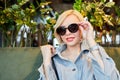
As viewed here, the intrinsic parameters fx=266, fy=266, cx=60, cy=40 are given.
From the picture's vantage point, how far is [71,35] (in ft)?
5.47

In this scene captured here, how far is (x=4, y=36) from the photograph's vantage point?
2.49 meters

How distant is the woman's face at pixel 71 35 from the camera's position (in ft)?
5.48

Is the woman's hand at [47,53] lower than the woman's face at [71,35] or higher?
lower

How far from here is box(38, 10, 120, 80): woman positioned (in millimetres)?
1614

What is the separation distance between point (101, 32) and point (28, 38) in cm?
69

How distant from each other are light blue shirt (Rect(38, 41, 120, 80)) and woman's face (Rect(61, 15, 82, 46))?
0.08 m

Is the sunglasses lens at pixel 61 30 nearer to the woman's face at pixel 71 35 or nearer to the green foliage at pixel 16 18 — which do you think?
the woman's face at pixel 71 35

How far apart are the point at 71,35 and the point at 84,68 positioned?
226mm

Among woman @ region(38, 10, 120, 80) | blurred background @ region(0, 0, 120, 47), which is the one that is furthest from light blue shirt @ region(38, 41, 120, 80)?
blurred background @ region(0, 0, 120, 47)

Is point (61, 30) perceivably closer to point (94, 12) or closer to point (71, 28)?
point (71, 28)

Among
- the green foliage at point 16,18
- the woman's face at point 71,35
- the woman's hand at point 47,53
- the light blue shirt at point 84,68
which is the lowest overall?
the light blue shirt at point 84,68

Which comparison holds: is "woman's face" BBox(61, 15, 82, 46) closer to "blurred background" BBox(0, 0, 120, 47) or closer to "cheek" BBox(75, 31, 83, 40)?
"cheek" BBox(75, 31, 83, 40)

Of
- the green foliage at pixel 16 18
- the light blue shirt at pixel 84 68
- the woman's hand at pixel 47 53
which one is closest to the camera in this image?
the light blue shirt at pixel 84 68

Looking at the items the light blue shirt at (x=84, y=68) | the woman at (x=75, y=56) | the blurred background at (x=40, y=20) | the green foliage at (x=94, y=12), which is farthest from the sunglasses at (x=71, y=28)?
the green foliage at (x=94, y=12)
